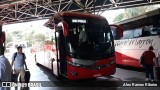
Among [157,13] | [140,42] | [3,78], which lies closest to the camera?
[3,78]

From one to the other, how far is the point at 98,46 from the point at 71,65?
1410 mm

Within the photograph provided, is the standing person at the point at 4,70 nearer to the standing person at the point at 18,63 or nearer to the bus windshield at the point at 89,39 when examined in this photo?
the standing person at the point at 18,63

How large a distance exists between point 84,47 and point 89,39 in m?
0.43

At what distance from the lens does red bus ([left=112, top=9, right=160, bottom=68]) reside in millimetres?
11419

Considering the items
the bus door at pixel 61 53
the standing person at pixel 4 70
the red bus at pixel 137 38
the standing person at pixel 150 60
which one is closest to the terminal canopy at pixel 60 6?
the red bus at pixel 137 38

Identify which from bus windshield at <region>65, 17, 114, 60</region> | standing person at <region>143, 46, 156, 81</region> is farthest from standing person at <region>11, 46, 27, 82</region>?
standing person at <region>143, 46, 156, 81</region>

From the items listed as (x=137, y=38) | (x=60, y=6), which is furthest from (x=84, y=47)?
(x=60, y=6)

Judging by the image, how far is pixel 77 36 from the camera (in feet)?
31.2

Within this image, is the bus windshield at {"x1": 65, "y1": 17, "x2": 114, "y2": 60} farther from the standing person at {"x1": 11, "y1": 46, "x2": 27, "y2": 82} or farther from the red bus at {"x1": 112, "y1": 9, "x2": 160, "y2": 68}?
the red bus at {"x1": 112, "y1": 9, "x2": 160, "y2": 68}

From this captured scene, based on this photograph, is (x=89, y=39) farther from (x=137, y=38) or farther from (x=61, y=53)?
(x=137, y=38)

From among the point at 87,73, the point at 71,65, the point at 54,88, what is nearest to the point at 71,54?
the point at 71,65

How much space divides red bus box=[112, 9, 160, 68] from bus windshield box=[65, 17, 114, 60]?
2.80 metres

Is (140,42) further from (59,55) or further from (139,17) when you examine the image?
(59,55)

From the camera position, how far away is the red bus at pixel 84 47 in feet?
30.5
